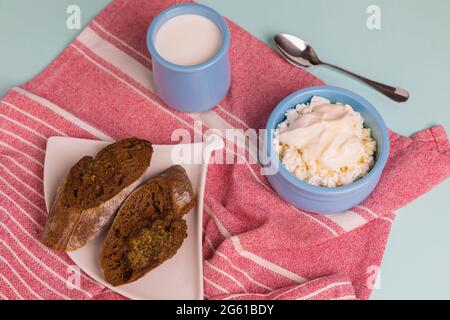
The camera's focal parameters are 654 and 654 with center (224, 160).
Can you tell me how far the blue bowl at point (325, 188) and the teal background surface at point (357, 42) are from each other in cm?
13

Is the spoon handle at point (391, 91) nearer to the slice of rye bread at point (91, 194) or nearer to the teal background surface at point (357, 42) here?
the teal background surface at point (357, 42)

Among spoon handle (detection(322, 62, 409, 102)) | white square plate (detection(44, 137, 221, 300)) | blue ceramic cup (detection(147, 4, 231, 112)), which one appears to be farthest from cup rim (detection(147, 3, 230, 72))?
spoon handle (detection(322, 62, 409, 102))

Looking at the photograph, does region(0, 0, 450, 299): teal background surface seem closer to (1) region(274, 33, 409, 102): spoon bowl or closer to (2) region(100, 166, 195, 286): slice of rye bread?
(1) region(274, 33, 409, 102): spoon bowl

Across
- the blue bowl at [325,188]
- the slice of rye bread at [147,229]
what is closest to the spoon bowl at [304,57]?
the blue bowl at [325,188]

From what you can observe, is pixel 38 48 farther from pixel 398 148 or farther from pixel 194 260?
pixel 398 148

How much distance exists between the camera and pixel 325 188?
1.13m

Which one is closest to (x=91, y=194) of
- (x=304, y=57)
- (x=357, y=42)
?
(x=304, y=57)

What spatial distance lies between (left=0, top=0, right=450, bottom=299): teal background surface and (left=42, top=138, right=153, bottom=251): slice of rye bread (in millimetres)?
366

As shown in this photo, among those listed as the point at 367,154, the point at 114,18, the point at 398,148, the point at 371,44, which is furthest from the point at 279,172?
the point at 114,18

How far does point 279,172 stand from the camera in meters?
1.16

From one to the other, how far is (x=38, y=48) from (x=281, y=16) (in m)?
0.55

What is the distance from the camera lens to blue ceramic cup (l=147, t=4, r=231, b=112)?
1.23 meters

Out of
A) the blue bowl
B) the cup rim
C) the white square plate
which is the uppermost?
the cup rim

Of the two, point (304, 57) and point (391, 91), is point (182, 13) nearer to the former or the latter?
point (304, 57)
